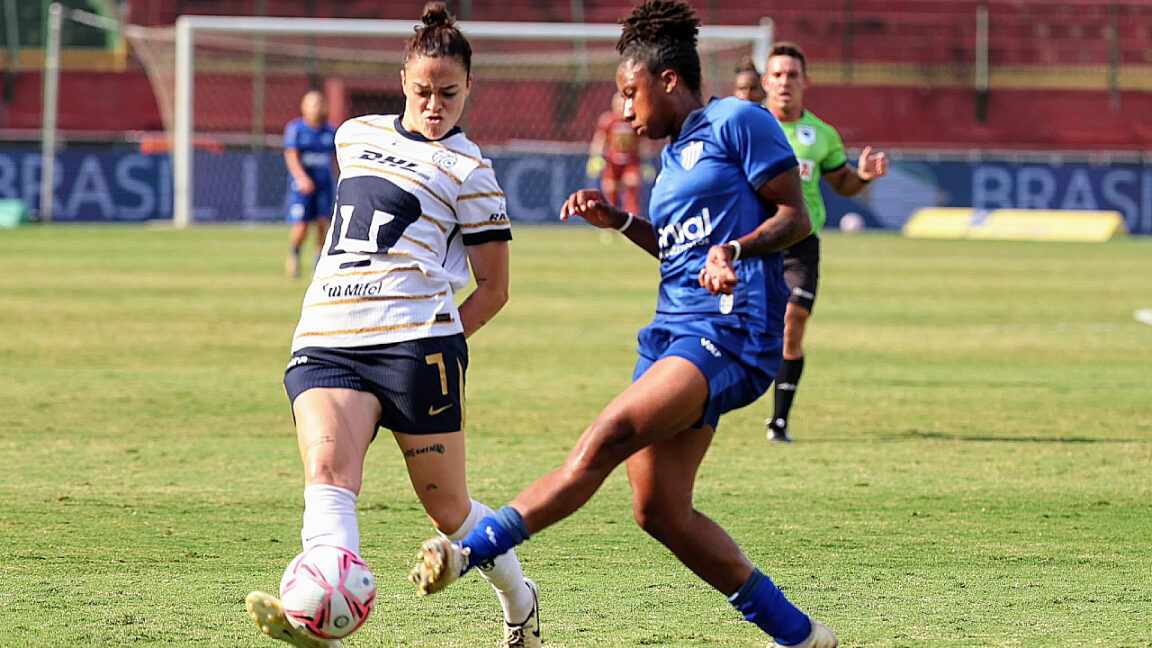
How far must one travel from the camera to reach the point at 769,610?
451 centimetres

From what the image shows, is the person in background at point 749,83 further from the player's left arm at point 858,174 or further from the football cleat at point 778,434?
the football cleat at point 778,434

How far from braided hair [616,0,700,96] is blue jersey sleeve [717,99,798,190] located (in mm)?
216

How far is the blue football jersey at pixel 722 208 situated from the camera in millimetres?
4477

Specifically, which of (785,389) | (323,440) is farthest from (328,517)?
(785,389)

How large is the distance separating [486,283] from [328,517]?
0.95 meters

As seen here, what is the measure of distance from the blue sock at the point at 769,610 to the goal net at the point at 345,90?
23143 millimetres

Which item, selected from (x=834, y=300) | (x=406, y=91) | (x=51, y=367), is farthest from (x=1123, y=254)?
(x=406, y=91)

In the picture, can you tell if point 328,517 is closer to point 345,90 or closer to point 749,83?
point 749,83

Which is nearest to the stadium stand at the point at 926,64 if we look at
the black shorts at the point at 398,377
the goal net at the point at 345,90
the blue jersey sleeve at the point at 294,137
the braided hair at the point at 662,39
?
the goal net at the point at 345,90

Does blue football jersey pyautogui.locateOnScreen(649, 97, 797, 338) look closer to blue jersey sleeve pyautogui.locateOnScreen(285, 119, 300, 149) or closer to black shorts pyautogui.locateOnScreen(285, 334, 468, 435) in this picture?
black shorts pyautogui.locateOnScreen(285, 334, 468, 435)

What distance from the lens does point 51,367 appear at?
448 inches

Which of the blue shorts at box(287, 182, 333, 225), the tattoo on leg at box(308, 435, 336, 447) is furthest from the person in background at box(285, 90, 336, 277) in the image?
the tattoo on leg at box(308, 435, 336, 447)

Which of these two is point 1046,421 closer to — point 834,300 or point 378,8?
point 834,300

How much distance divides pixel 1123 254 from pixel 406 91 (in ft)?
77.4
